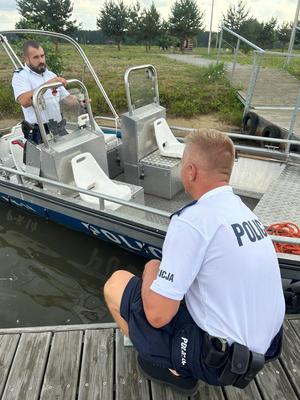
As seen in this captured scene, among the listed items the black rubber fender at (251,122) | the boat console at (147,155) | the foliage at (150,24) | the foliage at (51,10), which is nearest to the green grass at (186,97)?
the black rubber fender at (251,122)

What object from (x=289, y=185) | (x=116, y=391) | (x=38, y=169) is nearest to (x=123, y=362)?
(x=116, y=391)

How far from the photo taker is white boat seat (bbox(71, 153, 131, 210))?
4.27 metres

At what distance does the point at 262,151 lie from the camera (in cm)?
509

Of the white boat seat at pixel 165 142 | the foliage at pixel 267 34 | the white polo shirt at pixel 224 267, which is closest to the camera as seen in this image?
the white polo shirt at pixel 224 267

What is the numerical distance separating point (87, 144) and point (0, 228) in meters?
2.05

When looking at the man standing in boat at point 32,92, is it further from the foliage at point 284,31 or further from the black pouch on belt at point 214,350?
the foliage at point 284,31

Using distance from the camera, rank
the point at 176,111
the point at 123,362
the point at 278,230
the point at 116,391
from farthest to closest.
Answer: the point at 176,111 < the point at 278,230 < the point at 123,362 < the point at 116,391

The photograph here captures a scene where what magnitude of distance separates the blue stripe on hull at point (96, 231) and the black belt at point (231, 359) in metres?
2.19

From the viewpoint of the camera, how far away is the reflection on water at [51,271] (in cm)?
391

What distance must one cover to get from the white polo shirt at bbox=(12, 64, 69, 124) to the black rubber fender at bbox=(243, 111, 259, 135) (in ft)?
17.2

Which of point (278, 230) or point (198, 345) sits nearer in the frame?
point (198, 345)

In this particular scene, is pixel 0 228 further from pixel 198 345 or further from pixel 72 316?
pixel 198 345

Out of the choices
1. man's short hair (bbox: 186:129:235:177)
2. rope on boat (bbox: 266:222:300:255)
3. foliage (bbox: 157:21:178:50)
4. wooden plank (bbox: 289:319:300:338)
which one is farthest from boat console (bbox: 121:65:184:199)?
foliage (bbox: 157:21:178:50)

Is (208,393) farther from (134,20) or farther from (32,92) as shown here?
(134,20)
